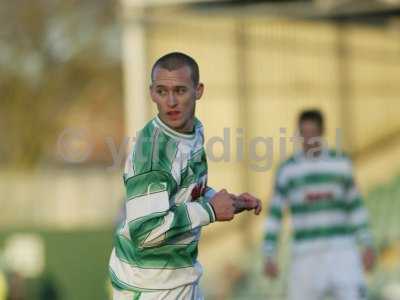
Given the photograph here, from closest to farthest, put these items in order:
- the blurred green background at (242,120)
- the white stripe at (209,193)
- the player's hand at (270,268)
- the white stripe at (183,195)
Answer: the white stripe at (183,195) → the white stripe at (209,193) → the player's hand at (270,268) → the blurred green background at (242,120)

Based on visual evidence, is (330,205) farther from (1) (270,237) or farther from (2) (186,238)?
(2) (186,238)

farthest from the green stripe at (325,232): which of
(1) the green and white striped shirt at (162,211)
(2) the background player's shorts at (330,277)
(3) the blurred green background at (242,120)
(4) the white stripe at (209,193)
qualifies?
(3) the blurred green background at (242,120)

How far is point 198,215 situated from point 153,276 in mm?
407

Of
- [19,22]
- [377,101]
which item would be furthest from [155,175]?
[19,22]

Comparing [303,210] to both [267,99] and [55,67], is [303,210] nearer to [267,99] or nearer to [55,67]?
[267,99]

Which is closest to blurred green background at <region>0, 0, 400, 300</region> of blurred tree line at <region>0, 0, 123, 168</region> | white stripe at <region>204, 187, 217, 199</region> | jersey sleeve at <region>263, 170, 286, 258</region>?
jersey sleeve at <region>263, 170, 286, 258</region>

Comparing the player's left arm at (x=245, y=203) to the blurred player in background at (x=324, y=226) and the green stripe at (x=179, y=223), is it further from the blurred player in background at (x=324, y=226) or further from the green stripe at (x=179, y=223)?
the blurred player in background at (x=324, y=226)

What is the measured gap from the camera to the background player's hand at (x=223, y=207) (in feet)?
17.2

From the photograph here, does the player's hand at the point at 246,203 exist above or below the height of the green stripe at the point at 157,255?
above

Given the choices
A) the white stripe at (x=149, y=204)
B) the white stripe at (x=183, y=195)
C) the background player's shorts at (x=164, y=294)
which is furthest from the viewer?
the background player's shorts at (x=164, y=294)

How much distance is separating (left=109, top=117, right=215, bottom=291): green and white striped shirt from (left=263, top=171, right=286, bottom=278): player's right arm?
3.96m

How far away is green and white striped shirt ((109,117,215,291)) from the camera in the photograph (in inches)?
203

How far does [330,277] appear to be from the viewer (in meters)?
9.52

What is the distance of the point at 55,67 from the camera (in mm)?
29750
